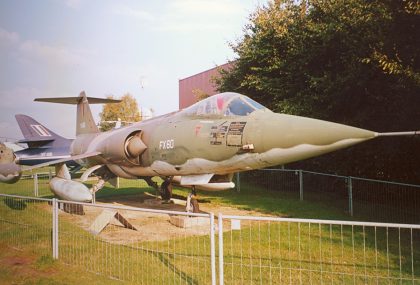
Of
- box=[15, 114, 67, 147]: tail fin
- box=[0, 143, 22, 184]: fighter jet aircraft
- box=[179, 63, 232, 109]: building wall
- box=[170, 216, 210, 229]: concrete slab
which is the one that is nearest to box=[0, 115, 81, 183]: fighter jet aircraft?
box=[15, 114, 67, 147]: tail fin

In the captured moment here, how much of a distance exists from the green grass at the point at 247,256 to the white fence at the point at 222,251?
0.02m

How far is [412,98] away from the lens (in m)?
9.62

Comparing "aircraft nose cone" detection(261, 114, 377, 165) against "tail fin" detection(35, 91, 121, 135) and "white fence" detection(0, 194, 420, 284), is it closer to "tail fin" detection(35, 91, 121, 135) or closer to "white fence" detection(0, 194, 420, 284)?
"white fence" detection(0, 194, 420, 284)

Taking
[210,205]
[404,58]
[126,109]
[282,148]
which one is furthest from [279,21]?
[126,109]

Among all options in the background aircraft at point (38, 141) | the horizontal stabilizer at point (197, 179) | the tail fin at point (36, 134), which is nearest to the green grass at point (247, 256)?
the horizontal stabilizer at point (197, 179)

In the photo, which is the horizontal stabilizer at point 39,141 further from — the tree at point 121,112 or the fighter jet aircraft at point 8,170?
the tree at point 121,112

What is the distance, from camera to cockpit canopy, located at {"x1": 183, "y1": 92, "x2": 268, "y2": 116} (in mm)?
8234

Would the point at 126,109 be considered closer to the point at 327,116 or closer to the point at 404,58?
the point at 327,116

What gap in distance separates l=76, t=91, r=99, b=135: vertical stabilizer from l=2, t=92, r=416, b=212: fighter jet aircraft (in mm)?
2408

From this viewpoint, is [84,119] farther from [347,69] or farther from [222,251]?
[222,251]

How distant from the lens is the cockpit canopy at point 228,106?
8.23m

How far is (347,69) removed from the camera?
13078 millimetres

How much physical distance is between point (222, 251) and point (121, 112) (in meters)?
56.6

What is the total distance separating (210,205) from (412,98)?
23.8 ft
